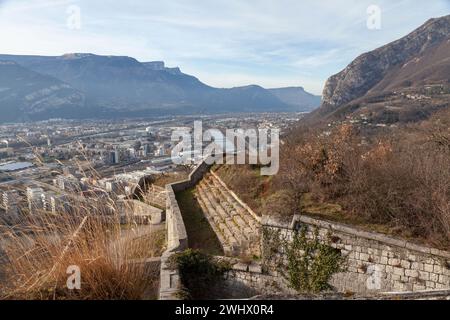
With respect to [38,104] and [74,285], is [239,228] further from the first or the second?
[38,104]

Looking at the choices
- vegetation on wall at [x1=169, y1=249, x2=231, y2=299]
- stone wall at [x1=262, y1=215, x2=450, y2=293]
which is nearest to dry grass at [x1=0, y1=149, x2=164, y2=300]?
vegetation on wall at [x1=169, y1=249, x2=231, y2=299]

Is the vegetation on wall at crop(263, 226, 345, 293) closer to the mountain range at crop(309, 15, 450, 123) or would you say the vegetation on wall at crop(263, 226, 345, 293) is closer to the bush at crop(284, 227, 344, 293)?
the bush at crop(284, 227, 344, 293)

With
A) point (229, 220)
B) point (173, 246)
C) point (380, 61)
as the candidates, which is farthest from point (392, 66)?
point (173, 246)

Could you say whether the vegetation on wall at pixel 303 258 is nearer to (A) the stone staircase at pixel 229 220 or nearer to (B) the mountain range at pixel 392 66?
(A) the stone staircase at pixel 229 220

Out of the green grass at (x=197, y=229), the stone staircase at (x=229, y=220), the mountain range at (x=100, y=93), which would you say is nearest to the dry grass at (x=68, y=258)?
the stone staircase at (x=229, y=220)

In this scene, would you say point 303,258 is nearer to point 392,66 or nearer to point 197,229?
point 197,229

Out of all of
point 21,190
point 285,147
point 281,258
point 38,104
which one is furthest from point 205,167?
point 38,104
